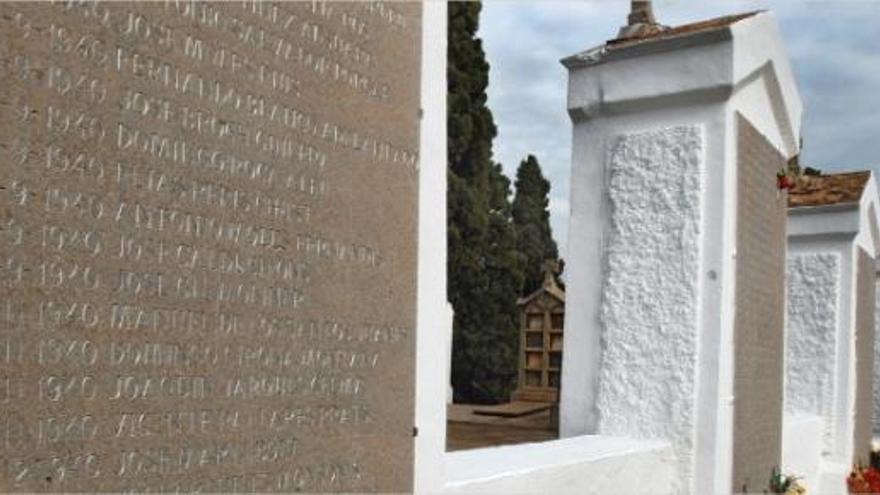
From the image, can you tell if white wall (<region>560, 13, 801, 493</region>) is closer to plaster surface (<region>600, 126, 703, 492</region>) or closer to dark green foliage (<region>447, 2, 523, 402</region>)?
plaster surface (<region>600, 126, 703, 492</region>)

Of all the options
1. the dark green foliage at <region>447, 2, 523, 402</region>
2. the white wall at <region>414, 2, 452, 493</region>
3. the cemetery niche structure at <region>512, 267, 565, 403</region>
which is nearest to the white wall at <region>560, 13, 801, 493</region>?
the white wall at <region>414, 2, 452, 493</region>

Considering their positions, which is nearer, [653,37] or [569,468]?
[569,468]

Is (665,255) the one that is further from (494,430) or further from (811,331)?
(811,331)

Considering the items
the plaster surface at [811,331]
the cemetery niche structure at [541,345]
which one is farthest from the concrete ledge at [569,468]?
the cemetery niche structure at [541,345]

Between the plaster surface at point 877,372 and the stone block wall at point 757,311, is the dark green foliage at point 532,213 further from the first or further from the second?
the stone block wall at point 757,311

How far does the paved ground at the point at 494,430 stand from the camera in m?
5.64

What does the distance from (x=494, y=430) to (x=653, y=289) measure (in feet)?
7.35

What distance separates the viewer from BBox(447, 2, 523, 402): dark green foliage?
1514 centimetres

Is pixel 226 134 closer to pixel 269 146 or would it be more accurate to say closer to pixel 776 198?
pixel 269 146

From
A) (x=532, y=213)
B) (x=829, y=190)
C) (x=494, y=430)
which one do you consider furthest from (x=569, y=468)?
(x=532, y=213)

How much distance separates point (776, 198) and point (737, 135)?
1231 millimetres

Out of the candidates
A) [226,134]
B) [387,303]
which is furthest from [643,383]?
[226,134]

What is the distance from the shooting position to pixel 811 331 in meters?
8.12

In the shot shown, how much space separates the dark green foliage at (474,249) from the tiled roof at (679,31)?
32.3ft
